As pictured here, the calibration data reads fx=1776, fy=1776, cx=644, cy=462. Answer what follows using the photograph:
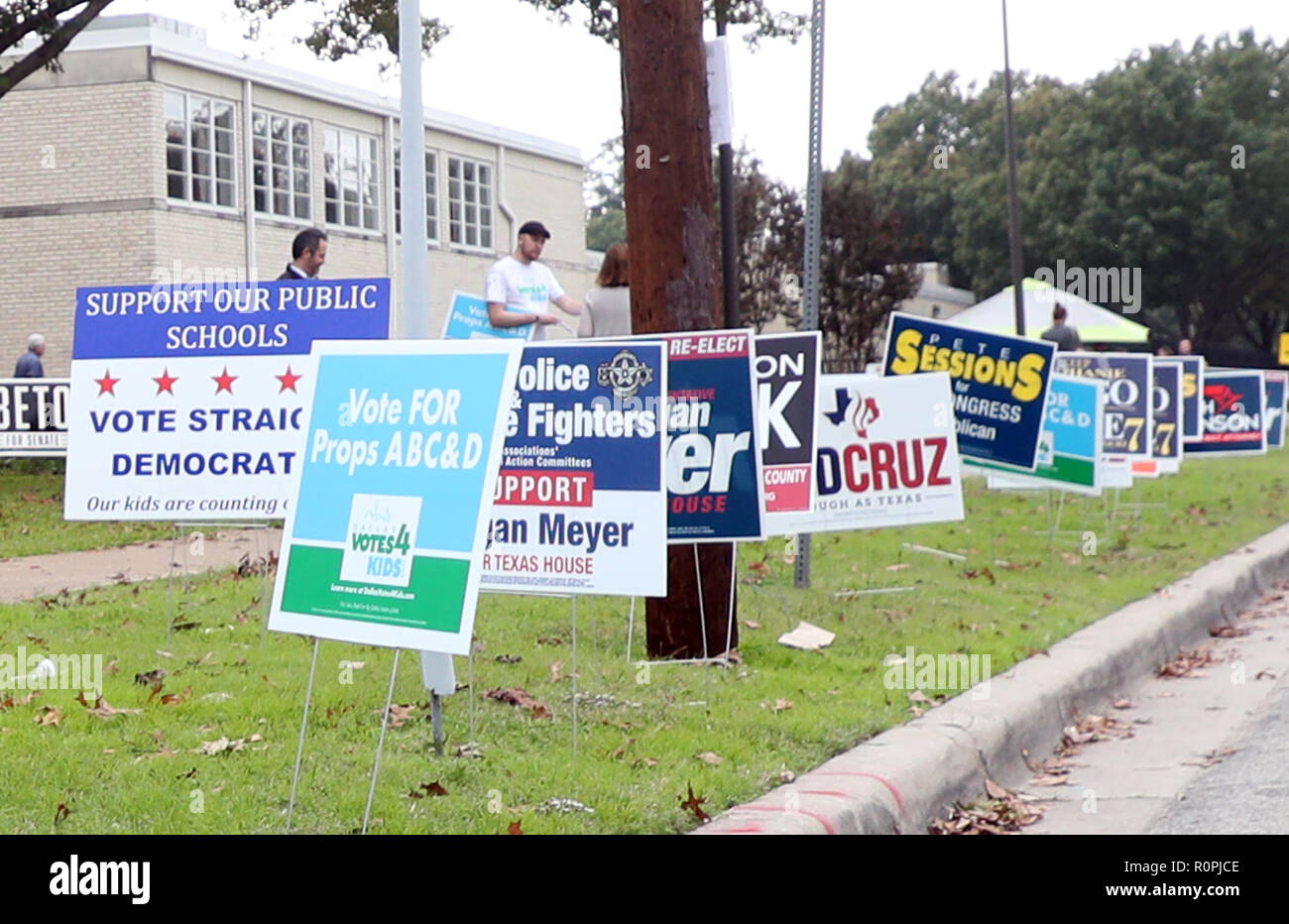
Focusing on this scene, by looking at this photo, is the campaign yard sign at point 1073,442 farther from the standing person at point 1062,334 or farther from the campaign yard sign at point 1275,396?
the campaign yard sign at point 1275,396

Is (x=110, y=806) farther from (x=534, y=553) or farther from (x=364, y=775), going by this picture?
(x=534, y=553)

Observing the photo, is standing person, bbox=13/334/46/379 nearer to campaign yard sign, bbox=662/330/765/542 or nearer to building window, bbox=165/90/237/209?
building window, bbox=165/90/237/209

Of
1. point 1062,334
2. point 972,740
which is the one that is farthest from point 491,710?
point 1062,334

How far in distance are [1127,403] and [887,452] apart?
6091mm

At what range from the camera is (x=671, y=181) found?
8.23m

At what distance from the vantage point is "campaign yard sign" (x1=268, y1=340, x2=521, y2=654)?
16.7 feet

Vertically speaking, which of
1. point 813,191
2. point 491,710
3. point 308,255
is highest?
point 813,191

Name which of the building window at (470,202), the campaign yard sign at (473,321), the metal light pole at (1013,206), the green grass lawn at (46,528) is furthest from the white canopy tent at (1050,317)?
the campaign yard sign at (473,321)

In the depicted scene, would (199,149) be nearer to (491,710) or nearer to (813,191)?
(813,191)

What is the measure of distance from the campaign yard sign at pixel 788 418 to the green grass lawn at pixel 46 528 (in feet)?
19.0

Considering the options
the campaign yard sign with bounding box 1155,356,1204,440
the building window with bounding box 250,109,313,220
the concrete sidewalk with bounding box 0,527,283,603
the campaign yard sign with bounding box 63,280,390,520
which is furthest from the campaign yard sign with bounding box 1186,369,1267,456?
the building window with bounding box 250,109,313,220

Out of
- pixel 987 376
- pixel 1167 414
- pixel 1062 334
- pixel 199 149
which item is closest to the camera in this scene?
pixel 987 376

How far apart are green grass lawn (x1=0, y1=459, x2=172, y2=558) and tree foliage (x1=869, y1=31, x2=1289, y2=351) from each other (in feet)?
142

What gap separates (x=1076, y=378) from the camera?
1430 centimetres
